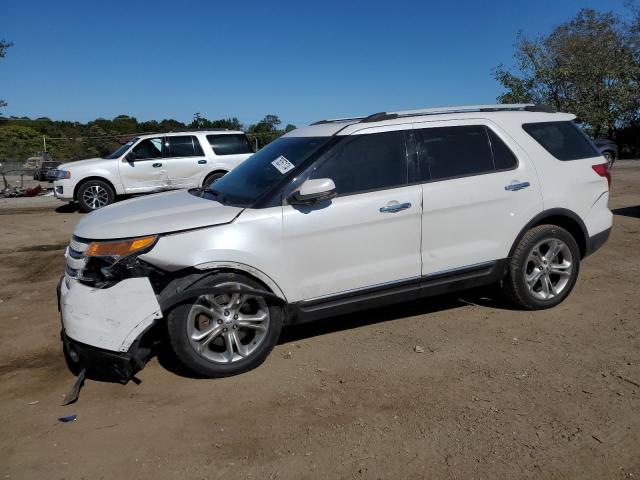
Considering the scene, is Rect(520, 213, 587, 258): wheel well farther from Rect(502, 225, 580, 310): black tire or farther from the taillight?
the taillight

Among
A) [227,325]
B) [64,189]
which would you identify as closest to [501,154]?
[227,325]

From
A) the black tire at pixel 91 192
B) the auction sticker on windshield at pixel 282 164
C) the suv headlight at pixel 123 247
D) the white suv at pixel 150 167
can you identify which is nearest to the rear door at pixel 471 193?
the auction sticker on windshield at pixel 282 164

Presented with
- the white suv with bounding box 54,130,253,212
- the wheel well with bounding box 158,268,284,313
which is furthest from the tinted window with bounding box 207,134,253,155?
the wheel well with bounding box 158,268,284,313

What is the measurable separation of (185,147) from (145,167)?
1.04 meters

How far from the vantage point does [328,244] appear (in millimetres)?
3975

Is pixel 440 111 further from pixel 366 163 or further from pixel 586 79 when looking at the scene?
pixel 586 79

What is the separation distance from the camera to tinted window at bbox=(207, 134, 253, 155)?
509 inches

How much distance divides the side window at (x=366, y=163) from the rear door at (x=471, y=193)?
204 mm

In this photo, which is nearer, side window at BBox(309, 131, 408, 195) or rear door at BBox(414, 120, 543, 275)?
side window at BBox(309, 131, 408, 195)

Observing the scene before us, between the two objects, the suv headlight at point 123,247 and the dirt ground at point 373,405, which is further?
the suv headlight at point 123,247

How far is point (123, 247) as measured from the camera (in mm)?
3609

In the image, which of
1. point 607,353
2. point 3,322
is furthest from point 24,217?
point 607,353

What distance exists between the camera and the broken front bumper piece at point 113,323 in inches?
137

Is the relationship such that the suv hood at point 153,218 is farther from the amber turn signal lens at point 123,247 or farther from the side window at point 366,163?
the side window at point 366,163
